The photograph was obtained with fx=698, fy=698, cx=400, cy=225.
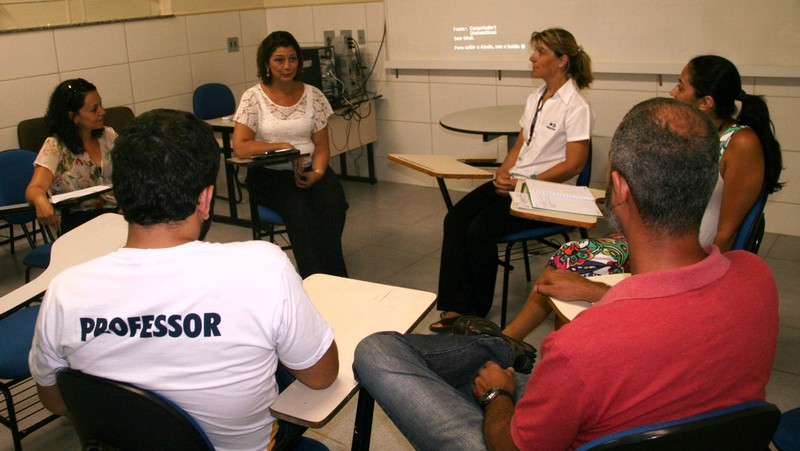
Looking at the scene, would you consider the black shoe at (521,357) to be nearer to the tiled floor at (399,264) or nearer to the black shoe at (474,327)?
the black shoe at (474,327)

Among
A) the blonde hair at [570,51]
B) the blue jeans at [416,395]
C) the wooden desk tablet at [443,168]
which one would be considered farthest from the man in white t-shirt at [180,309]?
the blonde hair at [570,51]

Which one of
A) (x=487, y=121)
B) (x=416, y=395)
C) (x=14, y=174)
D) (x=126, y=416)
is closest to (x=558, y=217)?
(x=416, y=395)

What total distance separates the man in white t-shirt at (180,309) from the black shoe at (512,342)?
595 millimetres

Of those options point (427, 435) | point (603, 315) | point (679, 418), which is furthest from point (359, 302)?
point (679, 418)

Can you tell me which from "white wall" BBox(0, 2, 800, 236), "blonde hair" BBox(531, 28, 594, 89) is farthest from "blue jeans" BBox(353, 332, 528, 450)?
"white wall" BBox(0, 2, 800, 236)

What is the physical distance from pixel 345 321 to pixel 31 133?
339 centimetres

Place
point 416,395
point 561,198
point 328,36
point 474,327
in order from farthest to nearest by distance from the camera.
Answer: point 328,36
point 561,198
point 474,327
point 416,395

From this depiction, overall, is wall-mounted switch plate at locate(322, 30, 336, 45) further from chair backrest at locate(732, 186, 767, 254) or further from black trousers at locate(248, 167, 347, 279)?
chair backrest at locate(732, 186, 767, 254)

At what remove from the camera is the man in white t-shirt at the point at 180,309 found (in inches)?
47.3

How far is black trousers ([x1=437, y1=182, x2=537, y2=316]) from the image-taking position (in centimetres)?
291

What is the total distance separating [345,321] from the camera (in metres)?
1.62

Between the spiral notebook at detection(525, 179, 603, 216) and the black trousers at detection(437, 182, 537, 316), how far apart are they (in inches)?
12.3

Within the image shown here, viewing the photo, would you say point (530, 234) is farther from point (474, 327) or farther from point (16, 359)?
point (16, 359)

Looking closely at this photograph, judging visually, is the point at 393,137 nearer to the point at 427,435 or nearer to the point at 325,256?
the point at 325,256
